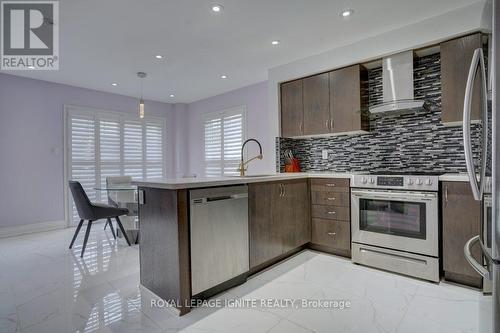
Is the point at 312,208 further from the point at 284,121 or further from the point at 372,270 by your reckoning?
the point at 284,121

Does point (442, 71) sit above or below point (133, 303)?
above

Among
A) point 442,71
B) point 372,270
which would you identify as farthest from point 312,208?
point 442,71

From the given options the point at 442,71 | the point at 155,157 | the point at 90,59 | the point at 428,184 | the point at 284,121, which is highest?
the point at 90,59

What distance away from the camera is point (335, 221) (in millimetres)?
2982

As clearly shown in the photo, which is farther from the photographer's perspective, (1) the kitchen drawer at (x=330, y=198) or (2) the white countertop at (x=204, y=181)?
(1) the kitchen drawer at (x=330, y=198)

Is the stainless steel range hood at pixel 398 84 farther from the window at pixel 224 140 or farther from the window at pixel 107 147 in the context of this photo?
the window at pixel 107 147

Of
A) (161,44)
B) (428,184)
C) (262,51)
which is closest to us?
(428,184)

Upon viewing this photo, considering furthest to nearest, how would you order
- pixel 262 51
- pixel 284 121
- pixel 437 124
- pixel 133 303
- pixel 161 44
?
1. pixel 284 121
2. pixel 262 51
3. pixel 161 44
4. pixel 437 124
5. pixel 133 303

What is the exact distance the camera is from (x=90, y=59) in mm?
3496

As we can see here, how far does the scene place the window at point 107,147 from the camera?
4.71 m

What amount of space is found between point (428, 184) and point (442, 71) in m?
1.11

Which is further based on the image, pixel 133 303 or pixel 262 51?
pixel 262 51

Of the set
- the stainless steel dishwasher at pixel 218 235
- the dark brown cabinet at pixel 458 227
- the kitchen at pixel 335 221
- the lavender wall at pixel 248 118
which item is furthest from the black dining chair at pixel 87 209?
the dark brown cabinet at pixel 458 227

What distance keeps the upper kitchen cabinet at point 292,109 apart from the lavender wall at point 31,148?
3.65 m
